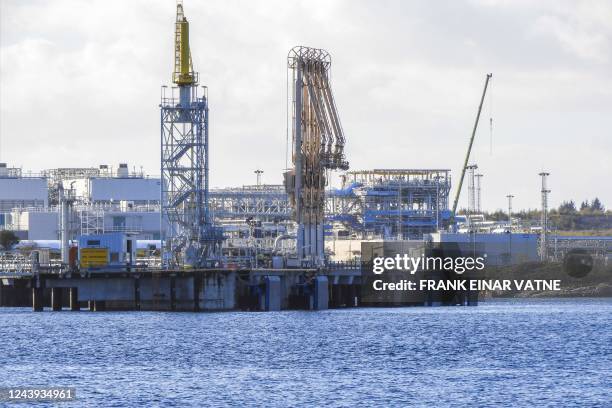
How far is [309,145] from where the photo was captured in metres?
161

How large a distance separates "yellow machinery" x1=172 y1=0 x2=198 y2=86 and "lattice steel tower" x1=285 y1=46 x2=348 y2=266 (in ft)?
53.5

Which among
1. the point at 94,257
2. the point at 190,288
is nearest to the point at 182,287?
the point at 190,288

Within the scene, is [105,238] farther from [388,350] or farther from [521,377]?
[521,377]

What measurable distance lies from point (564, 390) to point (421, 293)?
291ft

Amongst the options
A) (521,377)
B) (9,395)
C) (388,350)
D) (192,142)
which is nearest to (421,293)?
(192,142)

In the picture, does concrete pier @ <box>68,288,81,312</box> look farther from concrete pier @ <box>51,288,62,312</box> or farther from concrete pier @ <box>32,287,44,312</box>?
concrete pier @ <box>32,287,44,312</box>

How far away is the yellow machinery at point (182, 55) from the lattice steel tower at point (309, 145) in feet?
53.5

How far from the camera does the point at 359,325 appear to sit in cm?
12312

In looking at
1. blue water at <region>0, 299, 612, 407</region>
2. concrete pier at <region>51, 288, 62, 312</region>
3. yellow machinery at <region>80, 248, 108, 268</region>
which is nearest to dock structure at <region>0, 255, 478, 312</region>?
concrete pier at <region>51, 288, 62, 312</region>

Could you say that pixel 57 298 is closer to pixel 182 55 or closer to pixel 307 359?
pixel 182 55

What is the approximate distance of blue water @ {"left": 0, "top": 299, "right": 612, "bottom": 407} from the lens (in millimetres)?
74438

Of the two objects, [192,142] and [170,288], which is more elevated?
[192,142]

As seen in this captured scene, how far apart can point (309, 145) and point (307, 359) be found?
7016 cm

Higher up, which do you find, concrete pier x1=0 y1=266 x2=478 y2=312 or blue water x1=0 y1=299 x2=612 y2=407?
concrete pier x1=0 y1=266 x2=478 y2=312
